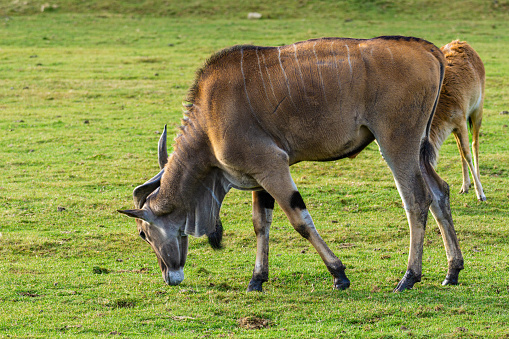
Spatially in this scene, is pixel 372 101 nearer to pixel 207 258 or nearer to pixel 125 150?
pixel 207 258

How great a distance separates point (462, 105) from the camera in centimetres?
1107

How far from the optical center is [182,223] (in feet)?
24.7

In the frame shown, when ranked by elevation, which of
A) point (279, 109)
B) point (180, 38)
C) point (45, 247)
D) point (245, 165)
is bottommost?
point (180, 38)

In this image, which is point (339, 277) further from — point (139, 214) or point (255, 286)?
point (139, 214)

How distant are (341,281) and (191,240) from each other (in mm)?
3055

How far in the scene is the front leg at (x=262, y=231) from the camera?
7.49 meters

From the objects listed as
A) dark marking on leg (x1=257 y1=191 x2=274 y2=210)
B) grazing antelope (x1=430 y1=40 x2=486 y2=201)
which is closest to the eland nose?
dark marking on leg (x1=257 y1=191 x2=274 y2=210)

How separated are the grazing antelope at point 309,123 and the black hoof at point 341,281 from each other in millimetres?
11

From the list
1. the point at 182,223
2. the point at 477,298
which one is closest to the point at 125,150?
the point at 182,223

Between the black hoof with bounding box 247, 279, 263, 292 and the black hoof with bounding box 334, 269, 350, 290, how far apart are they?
2.84ft

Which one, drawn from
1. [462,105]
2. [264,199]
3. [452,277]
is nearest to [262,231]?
[264,199]

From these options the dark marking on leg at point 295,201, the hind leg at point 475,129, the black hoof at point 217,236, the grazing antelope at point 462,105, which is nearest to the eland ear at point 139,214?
the black hoof at point 217,236

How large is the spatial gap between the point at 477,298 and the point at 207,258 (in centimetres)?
365

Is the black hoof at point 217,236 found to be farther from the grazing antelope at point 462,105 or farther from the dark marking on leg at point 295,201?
the grazing antelope at point 462,105
